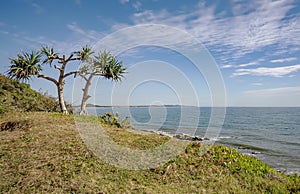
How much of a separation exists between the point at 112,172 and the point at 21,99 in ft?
52.4

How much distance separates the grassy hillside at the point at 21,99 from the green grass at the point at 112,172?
896cm

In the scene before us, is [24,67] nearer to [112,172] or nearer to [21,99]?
[21,99]

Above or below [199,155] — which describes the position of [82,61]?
above

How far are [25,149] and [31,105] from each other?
38.2 feet

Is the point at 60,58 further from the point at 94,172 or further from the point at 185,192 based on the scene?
the point at 185,192

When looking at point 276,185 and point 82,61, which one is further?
point 82,61

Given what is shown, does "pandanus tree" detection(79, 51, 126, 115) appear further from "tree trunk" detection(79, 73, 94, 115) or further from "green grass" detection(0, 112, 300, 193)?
"green grass" detection(0, 112, 300, 193)

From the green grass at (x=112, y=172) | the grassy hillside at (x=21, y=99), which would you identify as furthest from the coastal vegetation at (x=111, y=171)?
the grassy hillside at (x=21, y=99)

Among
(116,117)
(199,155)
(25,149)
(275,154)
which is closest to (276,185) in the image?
(199,155)

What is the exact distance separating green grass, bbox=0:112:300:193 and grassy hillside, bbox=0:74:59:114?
29.4ft

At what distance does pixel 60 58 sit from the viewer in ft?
54.6

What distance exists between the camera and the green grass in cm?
585

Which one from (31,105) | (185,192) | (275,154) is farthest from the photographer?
(275,154)

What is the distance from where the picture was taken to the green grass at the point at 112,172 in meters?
5.85
